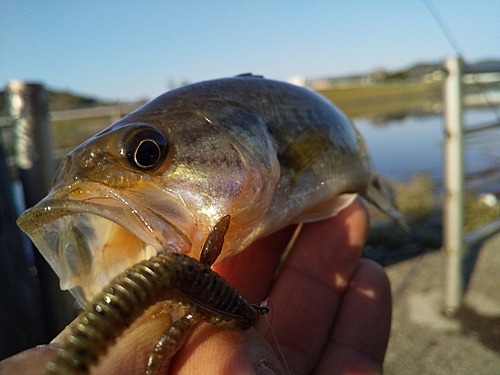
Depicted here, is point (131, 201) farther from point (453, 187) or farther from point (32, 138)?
point (453, 187)

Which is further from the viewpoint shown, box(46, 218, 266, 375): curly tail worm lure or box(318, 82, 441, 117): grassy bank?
box(318, 82, 441, 117): grassy bank

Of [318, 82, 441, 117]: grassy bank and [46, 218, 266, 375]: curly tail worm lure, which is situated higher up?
[46, 218, 266, 375]: curly tail worm lure

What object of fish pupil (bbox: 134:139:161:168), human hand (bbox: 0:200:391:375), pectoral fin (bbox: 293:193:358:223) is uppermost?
fish pupil (bbox: 134:139:161:168)

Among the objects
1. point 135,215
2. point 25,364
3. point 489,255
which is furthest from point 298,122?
point 489,255

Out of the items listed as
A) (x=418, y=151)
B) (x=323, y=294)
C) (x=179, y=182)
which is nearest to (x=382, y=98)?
(x=418, y=151)

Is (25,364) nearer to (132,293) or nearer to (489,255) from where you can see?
(132,293)

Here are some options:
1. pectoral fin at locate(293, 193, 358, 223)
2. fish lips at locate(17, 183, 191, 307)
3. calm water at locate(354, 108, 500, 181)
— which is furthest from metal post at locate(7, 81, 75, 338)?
calm water at locate(354, 108, 500, 181)

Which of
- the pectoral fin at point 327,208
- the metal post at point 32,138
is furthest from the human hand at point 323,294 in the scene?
the metal post at point 32,138

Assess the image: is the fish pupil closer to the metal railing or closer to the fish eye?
the fish eye

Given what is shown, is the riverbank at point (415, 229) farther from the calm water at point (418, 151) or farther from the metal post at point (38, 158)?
the metal post at point (38, 158)
